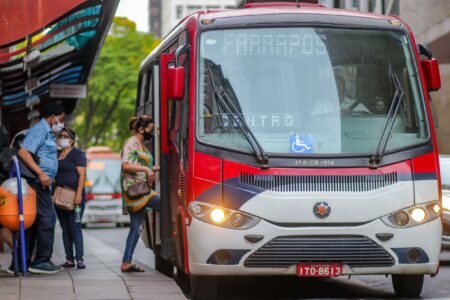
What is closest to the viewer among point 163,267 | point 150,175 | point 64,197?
point 150,175

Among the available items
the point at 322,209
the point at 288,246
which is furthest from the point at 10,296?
the point at 322,209

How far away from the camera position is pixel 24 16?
14.4 meters

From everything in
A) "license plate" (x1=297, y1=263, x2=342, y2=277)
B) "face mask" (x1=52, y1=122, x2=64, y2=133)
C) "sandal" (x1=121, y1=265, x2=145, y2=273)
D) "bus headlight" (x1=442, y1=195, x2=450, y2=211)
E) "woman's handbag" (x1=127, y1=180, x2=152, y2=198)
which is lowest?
"sandal" (x1=121, y1=265, x2=145, y2=273)

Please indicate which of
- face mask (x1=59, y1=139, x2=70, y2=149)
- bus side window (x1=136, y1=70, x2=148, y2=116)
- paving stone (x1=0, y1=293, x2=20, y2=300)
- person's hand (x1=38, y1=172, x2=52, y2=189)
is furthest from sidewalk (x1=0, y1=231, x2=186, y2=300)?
bus side window (x1=136, y1=70, x2=148, y2=116)

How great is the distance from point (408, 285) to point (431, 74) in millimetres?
2056

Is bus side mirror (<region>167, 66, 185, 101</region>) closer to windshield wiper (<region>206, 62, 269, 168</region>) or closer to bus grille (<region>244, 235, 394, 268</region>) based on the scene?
windshield wiper (<region>206, 62, 269, 168</region>)

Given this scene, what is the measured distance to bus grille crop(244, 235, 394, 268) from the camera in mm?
11070

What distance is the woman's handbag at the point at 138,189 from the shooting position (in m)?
14.4

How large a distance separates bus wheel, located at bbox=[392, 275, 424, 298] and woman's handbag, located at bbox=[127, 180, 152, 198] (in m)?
3.58

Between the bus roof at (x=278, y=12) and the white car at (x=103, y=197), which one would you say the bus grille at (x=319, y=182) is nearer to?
the bus roof at (x=278, y=12)

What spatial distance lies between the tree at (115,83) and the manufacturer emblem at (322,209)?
174 ft

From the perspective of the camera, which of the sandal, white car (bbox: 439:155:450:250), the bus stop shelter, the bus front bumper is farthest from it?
white car (bbox: 439:155:450:250)

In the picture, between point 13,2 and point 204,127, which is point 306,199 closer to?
point 204,127

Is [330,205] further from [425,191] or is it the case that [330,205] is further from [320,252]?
[425,191]
